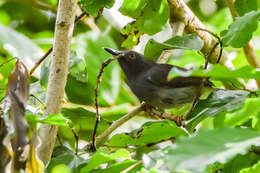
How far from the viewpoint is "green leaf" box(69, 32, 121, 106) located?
2.88m

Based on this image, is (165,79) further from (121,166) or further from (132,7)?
(121,166)

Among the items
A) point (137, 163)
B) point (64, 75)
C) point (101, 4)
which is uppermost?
point (101, 4)

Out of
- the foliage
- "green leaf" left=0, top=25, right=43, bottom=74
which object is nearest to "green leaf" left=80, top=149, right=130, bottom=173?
the foliage

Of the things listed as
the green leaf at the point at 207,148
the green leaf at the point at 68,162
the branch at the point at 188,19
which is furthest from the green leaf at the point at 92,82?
the green leaf at the point at 207,148

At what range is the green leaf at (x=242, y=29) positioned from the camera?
6.45 ft

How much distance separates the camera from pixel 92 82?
2.94 m

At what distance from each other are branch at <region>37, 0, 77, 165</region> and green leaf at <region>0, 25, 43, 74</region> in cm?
114

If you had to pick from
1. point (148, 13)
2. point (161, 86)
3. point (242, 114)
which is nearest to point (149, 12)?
point (148, 13)

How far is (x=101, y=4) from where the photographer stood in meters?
2.56

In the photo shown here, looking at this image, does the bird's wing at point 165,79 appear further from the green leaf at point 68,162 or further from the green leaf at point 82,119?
the green leaf at point 68,162

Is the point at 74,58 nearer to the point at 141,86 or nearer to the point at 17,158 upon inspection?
the point at 141,86

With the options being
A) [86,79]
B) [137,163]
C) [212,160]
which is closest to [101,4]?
[86,79]

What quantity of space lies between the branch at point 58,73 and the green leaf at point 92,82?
26.1 inches

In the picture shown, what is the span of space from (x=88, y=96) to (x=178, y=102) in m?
0.84
